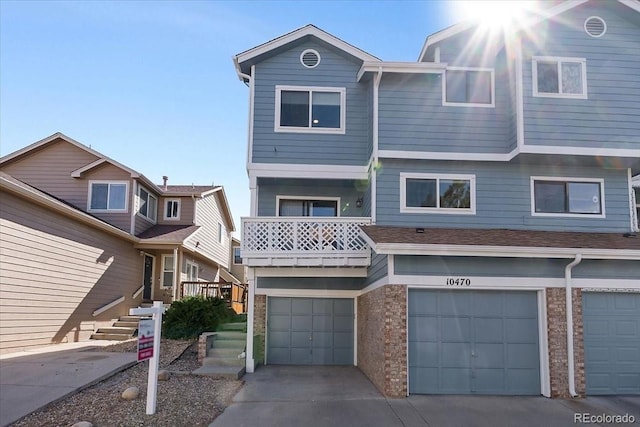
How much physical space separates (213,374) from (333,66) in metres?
8.74

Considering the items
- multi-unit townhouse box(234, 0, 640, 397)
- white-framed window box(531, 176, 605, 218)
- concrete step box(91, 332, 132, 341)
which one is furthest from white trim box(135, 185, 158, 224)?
white-framed window box(531, 176, 605, 218)

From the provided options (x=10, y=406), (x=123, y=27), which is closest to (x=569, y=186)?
(x=123, y=27)

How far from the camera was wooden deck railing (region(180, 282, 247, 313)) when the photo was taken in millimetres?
19141

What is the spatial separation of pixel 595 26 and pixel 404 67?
16.3ft

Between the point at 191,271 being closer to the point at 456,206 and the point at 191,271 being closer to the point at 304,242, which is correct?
the point at 304,242

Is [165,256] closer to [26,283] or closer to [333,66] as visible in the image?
[26,283]

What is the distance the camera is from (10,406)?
7.93m

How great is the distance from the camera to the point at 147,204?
68.0 ft

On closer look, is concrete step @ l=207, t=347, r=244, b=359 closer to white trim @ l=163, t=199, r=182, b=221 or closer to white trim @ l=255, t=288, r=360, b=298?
white trim @ l=255, t=288, r=360, b=298

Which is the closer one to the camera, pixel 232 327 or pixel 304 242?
pixel 304 242

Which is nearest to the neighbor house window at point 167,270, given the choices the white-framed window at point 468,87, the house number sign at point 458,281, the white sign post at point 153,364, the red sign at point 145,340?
the white sign post at point 153,364

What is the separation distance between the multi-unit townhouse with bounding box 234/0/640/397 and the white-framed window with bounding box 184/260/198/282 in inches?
369

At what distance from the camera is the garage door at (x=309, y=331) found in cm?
1384

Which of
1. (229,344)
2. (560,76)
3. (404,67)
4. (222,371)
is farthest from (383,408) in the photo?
(560,76)
